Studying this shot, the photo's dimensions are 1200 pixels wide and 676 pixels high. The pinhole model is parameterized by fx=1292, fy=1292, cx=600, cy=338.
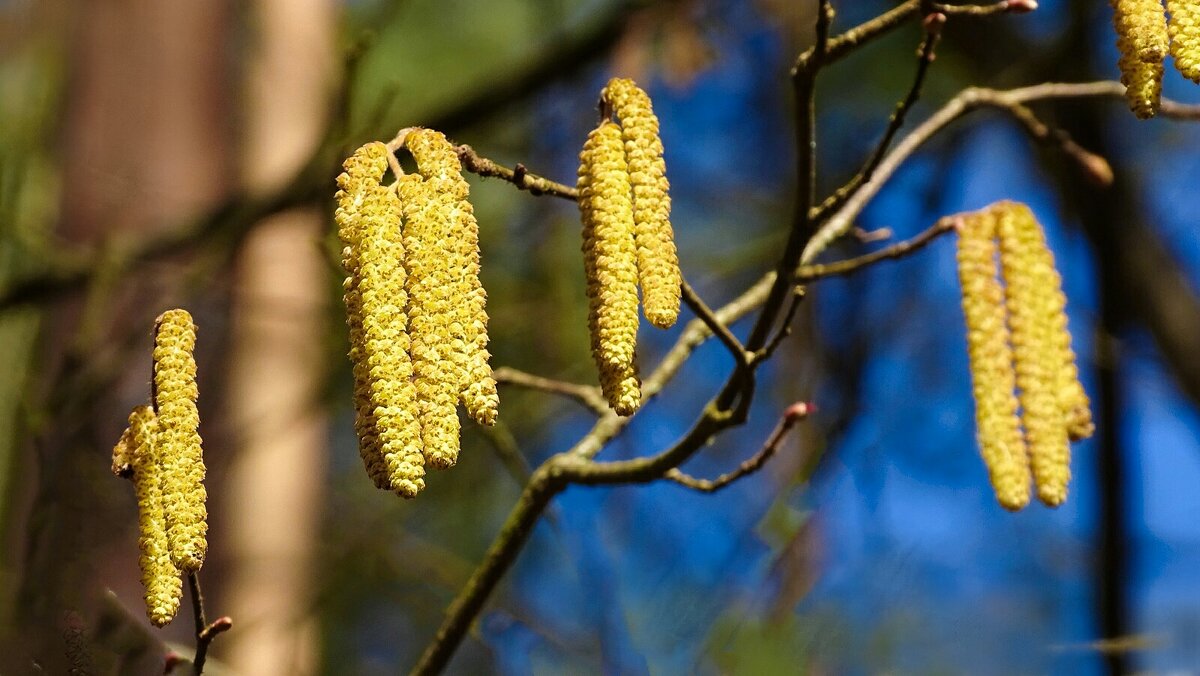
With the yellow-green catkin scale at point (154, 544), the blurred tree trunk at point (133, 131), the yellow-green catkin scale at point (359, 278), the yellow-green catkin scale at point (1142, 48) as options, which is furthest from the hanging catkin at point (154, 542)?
the blurred tree trunk at point (133, 131)

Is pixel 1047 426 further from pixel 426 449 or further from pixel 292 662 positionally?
pixel 292 662

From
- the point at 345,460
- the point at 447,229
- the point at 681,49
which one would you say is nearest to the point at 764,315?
the point at 447,229

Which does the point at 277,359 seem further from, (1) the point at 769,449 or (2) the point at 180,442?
(2) the point at 180,442

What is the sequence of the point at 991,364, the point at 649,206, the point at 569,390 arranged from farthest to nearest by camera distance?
1. the point at 569,390
2. the point at 991,364
3. the point at 649,206

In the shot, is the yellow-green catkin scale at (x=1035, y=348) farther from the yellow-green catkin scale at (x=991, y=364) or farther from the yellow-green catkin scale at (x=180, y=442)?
the yellow-green catkin scale at (x=180, y=442)

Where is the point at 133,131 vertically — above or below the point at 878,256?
above

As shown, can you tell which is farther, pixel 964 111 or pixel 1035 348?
pixel 964 111

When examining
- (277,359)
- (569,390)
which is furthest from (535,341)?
(569,390)

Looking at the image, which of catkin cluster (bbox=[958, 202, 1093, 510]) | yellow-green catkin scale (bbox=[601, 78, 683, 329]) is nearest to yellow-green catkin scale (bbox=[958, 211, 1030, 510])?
catkin cluster (bbox=[958, 202, 1093, 510])
